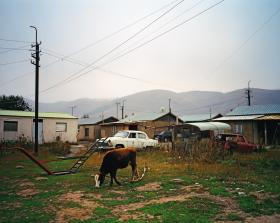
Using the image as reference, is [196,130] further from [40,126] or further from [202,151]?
[40,126]

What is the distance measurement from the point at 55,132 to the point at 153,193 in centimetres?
2739

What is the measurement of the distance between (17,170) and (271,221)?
14.6 metres

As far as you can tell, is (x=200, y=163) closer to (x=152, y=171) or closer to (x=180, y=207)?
(x=152, y=171)

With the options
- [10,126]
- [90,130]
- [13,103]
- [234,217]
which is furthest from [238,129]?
[13,103]

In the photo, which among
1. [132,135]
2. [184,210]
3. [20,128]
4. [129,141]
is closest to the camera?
[184,210]

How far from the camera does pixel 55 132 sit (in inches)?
1407

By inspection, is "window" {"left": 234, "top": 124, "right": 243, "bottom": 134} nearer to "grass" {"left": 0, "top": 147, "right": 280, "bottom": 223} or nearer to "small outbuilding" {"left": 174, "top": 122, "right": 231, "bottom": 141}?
"small outbuilding" {"left": 174, "top": 122, "right": 231, "bottom": 141}

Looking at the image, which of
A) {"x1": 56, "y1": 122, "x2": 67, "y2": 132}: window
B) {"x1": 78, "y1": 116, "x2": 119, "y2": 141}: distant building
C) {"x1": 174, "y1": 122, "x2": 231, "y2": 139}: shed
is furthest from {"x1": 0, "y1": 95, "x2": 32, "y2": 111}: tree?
{"x1": 174, "y1": 122, "x2": 231, "y2": 139}: shed

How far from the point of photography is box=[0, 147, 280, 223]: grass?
7.99m

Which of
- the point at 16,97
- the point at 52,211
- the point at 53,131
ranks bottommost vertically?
the point at 52,211

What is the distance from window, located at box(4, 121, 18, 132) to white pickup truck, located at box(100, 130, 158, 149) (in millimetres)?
14713

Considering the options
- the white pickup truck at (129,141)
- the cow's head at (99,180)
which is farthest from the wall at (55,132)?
the cow's head at (99,180)

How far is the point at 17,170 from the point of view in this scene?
57.4 feet

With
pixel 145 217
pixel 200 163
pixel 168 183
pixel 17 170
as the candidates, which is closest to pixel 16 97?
pixel 17 170
